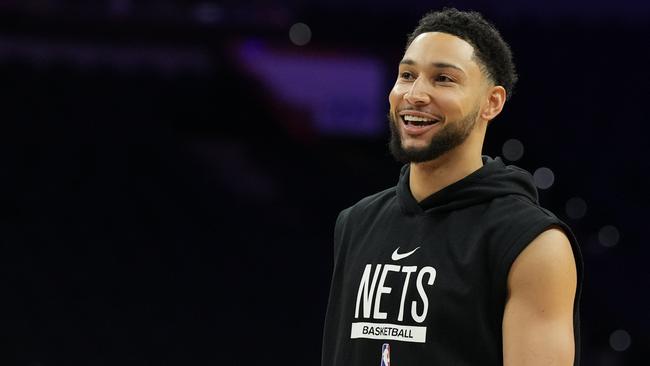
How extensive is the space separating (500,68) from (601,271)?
6.34 m

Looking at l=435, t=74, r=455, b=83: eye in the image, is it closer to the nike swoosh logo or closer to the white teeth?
the white teeth

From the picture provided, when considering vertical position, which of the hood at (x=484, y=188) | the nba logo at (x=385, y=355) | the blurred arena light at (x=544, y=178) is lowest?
the nba logo at (x=385, y=355)

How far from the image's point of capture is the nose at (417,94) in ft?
6.34

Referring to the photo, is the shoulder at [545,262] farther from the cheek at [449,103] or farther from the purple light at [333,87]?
the purple light at [333,87]

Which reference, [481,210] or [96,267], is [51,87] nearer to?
[96,267]

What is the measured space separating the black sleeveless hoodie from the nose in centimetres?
17

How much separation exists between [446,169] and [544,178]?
6651 mm

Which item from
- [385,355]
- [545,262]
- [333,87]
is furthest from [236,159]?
[545,262]

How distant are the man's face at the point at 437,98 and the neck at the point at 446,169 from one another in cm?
3

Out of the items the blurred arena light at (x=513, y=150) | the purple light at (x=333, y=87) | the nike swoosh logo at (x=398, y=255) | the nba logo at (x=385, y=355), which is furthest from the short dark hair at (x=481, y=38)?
the purple light at (x=333, y=87)

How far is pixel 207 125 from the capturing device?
31.7ft

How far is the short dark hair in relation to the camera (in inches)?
78.3

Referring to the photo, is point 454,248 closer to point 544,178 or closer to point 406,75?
point 406,75

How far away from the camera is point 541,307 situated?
68.5 inches
